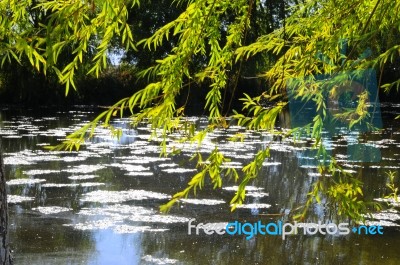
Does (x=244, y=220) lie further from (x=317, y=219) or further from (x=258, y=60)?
(x=258, y=60)

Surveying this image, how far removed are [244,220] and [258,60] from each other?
9.14 metres

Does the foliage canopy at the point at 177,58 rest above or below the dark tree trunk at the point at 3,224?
above

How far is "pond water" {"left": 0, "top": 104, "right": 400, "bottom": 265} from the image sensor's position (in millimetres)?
3670

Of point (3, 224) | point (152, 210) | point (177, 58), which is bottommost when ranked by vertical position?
point (152, 210)

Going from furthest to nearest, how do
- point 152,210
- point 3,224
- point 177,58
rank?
point 152,210 → point 3,224 → point 177,58

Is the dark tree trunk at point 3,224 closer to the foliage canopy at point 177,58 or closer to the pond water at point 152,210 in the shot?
the foliage canopy at point 177,58

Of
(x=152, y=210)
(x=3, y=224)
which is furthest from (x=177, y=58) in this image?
(x=152, y=210)

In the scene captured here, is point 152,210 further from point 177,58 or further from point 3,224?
point 177,58

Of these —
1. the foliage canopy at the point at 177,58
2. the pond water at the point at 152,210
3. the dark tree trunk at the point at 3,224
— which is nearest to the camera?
the foliage canopy at the point at 177,58

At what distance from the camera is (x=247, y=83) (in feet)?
53.0

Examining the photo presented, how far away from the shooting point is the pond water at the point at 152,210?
12.0 ft

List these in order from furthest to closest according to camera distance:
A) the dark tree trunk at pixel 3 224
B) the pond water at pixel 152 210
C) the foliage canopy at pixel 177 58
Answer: the pond water at pixel 152 210
the dark tree trunk at pixel 3 224
the foliage canopy at pixel 177 58

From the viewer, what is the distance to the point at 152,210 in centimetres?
459

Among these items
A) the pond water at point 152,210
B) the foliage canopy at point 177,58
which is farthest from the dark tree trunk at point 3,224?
the pond water at point 152,210
